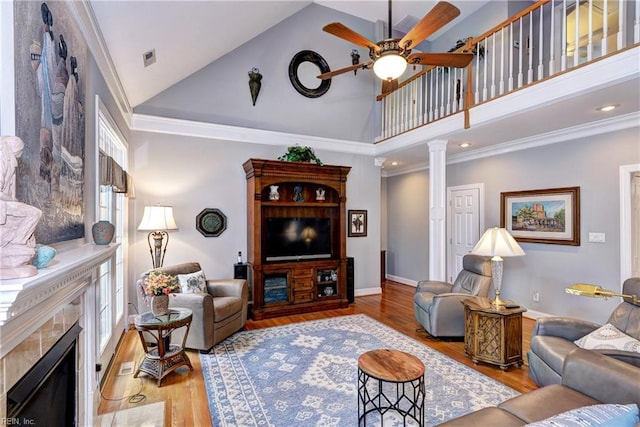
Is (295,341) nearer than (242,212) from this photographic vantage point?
Yes

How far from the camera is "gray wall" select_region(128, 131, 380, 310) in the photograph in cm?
439

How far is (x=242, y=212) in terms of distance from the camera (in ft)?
16.4

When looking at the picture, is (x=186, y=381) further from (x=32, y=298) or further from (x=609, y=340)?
(x=609, y=340)

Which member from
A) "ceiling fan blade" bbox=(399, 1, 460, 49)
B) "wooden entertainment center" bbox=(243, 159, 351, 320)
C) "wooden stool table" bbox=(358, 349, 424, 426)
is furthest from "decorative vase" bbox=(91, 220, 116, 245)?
"ceiling fan blade" bbox=(399, 1, 460, 49)

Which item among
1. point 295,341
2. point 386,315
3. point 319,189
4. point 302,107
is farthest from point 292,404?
point 302,107

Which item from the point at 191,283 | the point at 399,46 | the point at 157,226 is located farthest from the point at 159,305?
the point at 399,46

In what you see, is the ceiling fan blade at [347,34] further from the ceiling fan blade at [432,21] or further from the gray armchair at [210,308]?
the gray armchair at [210,308]

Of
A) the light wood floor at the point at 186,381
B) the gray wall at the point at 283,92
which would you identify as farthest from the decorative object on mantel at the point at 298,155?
the light wood floor at the point at 186,381

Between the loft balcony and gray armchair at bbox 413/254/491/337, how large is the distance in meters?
1.81

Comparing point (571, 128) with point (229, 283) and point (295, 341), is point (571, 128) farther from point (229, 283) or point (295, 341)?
point (229, 283)

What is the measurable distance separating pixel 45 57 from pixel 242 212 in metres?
3.65

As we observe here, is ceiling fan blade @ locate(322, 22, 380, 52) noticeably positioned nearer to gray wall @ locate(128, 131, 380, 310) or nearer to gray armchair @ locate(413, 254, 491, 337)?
gray wall @ locate(128, 131, 380, 310)

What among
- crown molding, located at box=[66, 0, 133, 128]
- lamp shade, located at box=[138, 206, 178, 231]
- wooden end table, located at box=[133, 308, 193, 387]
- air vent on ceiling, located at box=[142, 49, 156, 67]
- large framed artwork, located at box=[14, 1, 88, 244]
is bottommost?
wooden end table, located at box=[133, 308, 193, 387]

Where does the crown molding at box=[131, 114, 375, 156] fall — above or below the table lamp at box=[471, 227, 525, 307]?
above
